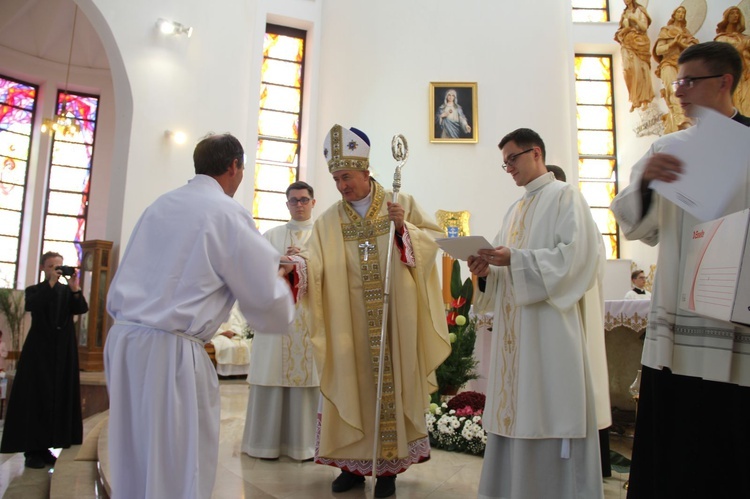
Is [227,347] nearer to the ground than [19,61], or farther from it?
nearer to the ground

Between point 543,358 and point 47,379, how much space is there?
407cm

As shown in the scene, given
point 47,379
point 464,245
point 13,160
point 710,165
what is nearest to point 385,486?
point 464,245

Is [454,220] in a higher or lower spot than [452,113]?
lower

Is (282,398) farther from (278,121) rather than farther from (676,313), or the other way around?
(278,121)

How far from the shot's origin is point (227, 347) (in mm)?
9688

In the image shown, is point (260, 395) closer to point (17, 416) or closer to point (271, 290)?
point (17, 416)

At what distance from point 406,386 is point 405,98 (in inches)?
383

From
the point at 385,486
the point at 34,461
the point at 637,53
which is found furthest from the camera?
the point at 637,53

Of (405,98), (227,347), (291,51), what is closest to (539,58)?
(405,98)

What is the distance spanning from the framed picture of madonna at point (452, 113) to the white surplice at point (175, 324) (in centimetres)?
1040

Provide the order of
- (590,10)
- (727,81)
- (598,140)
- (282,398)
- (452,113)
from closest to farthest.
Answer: (727,81) → (282,398) → (452,113) → (598,140) → (590,10)

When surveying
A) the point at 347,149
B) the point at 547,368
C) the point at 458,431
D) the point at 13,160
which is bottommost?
the point at 458,431

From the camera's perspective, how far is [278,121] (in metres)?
12.8

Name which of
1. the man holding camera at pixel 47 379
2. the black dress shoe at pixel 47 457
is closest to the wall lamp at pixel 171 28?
the man holding camera at pixel 47 379
